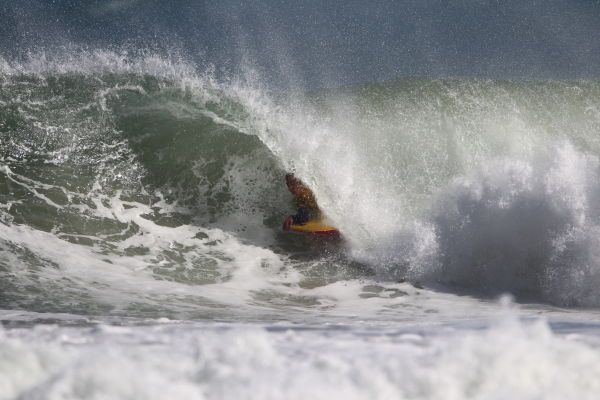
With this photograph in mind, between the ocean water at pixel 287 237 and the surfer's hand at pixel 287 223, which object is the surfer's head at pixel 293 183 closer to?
the ocean water at pixel 287 237

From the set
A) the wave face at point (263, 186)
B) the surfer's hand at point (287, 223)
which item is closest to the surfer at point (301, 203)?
the surfer's hand at point (287, 223)

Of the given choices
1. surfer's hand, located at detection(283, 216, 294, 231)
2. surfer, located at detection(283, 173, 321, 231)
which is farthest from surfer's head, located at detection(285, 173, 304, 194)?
surfer's hand, located at detection(283, 216, 294, 231)

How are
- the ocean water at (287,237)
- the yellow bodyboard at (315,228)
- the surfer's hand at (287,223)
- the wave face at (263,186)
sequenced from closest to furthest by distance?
the ocean water at (287,237) → the wave face at (263,186) → the yellow bodyboard at (315,228) → the surfer's hand at (287,223)

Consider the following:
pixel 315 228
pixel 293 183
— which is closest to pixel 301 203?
pixel 293 183

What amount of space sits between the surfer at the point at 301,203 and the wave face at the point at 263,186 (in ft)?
0.59

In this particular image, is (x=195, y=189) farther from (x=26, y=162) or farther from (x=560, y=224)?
(x=560, y=224)

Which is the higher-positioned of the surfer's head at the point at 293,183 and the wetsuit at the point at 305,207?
the surfer's head at the point at 293,183

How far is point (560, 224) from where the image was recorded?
7.27 m

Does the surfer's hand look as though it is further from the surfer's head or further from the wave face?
the surfer's head

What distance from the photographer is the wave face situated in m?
6.94

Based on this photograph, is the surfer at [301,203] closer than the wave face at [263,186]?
No

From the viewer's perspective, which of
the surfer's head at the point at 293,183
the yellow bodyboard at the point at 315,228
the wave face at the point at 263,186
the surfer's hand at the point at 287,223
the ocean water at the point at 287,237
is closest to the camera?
the ocean water at the point at 287,237

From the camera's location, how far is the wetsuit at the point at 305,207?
8.82 metres

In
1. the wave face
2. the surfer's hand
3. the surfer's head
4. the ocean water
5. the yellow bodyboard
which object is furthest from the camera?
the surfer's head
